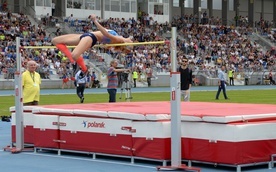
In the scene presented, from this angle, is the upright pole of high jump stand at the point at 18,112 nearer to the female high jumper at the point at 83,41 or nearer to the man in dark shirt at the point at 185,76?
the female high jumper at the point at 83,41

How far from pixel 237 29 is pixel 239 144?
184 feet

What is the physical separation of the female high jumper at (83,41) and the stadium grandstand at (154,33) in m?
19.3

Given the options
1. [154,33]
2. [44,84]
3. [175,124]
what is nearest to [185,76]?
[175,124]

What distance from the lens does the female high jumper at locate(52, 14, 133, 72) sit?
1165 cm

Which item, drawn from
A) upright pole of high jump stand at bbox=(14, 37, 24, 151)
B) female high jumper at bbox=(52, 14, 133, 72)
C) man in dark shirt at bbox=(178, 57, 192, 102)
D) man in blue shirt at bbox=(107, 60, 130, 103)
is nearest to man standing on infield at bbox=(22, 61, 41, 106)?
upright pole of high jump stand at bbox=(14, 37, 24, 151)

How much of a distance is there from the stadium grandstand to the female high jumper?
19.3 metres

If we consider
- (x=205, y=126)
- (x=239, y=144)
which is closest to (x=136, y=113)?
(x=205, y=126)

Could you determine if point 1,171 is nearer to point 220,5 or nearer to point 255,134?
point 255,134

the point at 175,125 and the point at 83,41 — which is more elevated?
the point at 83,41

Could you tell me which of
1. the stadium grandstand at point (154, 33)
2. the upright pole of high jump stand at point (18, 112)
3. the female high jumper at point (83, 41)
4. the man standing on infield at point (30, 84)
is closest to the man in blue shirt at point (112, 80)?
the man standing on infield at point (30, 84)

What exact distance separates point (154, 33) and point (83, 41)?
4146 cm

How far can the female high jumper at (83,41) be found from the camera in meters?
11.6

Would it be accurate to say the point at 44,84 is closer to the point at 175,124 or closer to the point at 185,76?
the point at 185,76

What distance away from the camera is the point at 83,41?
38.7 feet
